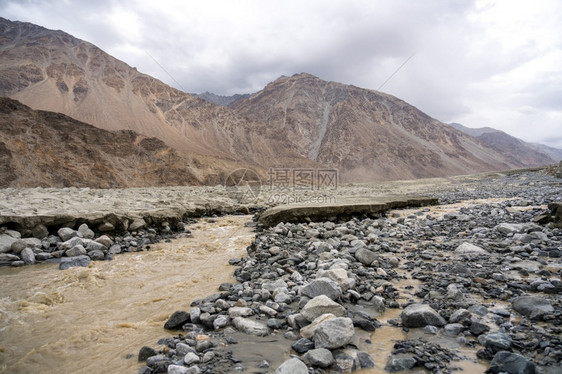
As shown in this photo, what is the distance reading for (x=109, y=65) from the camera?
7944cm

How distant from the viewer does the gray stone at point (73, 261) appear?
19.8 feet

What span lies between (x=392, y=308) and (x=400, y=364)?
1.21 metres

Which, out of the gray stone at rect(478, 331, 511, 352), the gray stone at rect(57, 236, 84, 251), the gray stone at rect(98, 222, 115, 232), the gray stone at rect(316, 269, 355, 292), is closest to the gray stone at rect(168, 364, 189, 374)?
the gray stone at rect(316, 269, 355, 292)

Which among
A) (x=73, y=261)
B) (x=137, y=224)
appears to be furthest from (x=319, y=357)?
(x=137, y=224)

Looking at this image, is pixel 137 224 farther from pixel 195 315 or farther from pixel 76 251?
pixel 195 315

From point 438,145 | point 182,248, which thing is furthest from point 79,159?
point 438,145

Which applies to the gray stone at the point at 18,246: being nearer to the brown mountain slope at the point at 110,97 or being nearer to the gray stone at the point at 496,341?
the gray stone at the point at 496,341

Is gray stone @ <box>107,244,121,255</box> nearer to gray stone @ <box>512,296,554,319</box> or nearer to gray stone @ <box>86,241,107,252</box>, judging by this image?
gray stone @ <box>86,241,107,252</box>

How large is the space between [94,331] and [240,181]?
3925cm

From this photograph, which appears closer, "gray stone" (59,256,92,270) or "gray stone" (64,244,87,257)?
"gray stone" (59,256,92,270)

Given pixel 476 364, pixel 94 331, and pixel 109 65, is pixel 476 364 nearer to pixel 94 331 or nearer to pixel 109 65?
pixel 94 331

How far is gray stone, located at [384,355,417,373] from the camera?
8.01ft

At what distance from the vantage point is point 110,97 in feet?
228

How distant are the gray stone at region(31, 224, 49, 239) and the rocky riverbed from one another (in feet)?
16.8
